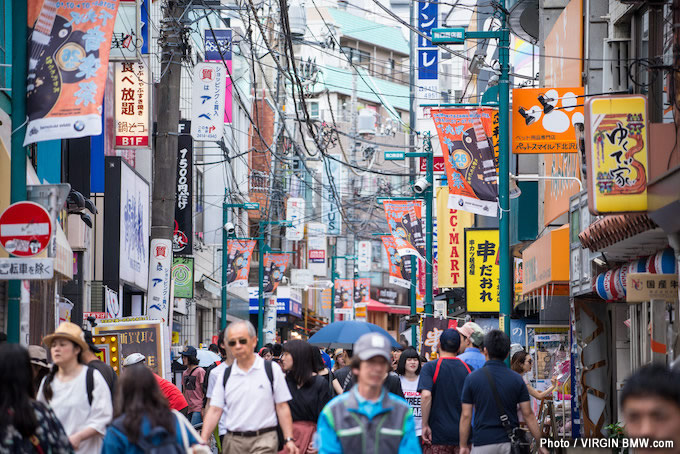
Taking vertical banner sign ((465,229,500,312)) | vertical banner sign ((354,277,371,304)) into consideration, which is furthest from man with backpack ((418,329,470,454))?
vertical banner sign ((354,277,371,304))

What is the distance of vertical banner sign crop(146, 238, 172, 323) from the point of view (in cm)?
1852

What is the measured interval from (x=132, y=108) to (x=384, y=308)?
60.7 metres

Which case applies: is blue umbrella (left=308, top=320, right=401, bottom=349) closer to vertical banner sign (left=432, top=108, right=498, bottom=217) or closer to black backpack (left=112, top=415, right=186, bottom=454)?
vertical banner sign (left=432, top=108, right=498, bottom=217)

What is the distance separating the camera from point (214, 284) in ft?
154

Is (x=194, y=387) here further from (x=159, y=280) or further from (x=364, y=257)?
(x=364, y=257)

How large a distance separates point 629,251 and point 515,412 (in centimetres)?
436

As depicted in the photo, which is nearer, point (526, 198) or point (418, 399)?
point (418, 399)

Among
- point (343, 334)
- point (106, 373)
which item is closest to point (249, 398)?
point (106, 373)

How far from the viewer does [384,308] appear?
81938mm

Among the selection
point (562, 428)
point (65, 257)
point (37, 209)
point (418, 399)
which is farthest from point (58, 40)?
point (562, 428)

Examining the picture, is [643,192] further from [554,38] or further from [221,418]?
[554,38]

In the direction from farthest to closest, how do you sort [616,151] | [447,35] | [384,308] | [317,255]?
[384,308], [317,255], [447,35], [616,151]

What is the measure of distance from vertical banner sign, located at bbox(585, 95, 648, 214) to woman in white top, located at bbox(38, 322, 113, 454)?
6.06m


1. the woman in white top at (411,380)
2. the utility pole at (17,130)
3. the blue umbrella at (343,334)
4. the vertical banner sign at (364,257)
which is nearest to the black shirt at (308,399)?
Answer: the woman in white top at (411,380)
